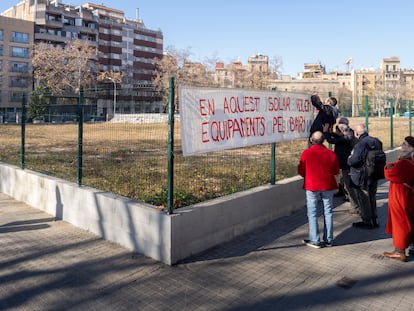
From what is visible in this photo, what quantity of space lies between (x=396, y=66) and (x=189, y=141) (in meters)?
171

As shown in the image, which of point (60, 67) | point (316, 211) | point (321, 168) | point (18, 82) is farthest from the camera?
point (18, 82)

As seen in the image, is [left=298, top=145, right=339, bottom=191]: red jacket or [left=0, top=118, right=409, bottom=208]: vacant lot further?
[left=0, top=118, right=409, bottom=208]: vacant lot

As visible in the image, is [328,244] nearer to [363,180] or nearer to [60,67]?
[363,180]

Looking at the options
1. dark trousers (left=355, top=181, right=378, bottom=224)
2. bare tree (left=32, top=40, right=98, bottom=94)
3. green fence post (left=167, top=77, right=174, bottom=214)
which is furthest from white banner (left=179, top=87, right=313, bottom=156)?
bare tree (left=32, top=40, right=98, bottom=94)

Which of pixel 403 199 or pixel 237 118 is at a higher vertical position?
pixel 237 118

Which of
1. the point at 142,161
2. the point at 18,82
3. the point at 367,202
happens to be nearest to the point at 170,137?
the point at 367,202

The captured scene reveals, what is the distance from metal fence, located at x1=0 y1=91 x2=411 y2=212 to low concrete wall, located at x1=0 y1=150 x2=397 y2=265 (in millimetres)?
286

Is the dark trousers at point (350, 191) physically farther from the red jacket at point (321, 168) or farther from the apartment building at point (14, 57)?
the apartment building at point (14, 57)

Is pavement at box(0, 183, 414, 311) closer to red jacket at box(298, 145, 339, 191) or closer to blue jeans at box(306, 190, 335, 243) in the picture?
blue jeans at box(306, 190, 335, 243)

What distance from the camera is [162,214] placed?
480cm

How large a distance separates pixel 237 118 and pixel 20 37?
77.1m

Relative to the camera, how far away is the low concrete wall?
4.88 m

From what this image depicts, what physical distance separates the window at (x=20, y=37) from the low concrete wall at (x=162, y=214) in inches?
2897

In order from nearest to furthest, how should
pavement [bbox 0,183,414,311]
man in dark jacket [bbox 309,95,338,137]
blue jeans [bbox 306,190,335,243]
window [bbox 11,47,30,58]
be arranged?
pavement [bbox 0,183,414,311] < blue jeans [bbox 306,190,335,243] < man in dark jacket [bbox 309,95,338,137] < window [bbox 11,47,30,58]
